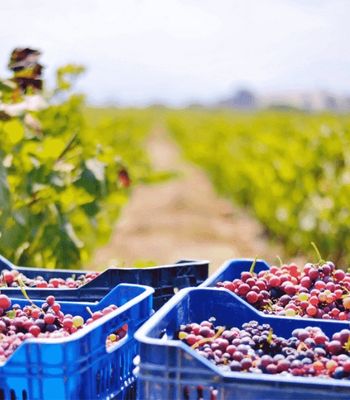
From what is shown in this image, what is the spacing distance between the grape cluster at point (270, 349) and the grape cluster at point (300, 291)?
0.23m

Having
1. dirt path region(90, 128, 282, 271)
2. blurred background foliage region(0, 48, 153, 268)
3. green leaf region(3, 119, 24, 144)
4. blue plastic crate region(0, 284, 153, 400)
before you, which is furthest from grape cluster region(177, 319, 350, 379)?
dirt path region(90, 128, 282, 271)

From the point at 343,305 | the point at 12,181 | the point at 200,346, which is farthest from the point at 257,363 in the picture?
the point at 12,181

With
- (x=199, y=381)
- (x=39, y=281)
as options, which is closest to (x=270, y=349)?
(x=199, y=381)

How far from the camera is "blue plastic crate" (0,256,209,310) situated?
2.83 m

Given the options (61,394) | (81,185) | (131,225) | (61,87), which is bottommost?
(131,225)

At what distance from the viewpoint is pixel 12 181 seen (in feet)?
14.8

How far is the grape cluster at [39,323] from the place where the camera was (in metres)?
2.27

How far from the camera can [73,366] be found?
204 cm

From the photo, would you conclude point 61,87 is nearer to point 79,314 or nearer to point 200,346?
point 79,314

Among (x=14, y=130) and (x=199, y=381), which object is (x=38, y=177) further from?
(x=199, y=381)

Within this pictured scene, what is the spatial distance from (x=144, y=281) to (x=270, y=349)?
77cm

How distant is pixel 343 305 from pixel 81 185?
2113 millimetres

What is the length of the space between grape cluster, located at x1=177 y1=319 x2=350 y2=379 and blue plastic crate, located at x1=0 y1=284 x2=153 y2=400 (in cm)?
21

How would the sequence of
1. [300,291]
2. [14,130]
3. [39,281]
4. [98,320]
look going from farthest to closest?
[14,130] → [39,281] → [300,291] → [98,320]
